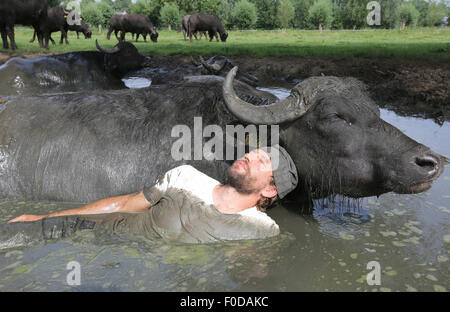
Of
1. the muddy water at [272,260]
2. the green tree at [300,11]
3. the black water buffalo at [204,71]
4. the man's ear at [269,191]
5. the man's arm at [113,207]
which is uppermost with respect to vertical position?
the green tree at [300,11]

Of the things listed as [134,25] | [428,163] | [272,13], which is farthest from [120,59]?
[272,13]

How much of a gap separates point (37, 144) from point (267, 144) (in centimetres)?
225

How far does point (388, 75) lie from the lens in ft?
32.4

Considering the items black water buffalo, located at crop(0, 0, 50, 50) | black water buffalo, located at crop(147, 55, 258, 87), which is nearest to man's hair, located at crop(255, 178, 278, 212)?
black water buffalo, located at crop(147, 55, 258, 87)

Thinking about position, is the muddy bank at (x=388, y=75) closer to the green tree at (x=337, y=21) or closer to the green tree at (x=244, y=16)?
the green tree at (x=337, y=21)

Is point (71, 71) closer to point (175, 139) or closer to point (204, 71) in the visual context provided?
point (204, 71)

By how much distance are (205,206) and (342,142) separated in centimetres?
116

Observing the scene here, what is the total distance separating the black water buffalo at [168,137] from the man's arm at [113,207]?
0.39 meters

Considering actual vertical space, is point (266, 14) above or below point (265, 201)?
above

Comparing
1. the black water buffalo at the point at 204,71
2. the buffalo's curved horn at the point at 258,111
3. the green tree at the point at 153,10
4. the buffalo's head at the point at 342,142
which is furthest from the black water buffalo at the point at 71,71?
the green tree at the point at 153,10

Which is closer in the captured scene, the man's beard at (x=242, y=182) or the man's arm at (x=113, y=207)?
the man's beard at (x=242, y=182)

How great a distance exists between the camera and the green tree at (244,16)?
73312mm

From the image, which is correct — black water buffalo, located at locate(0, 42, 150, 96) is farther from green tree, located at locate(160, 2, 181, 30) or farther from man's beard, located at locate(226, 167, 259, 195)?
green tree, located at locate(160, 2, 181, 30)
